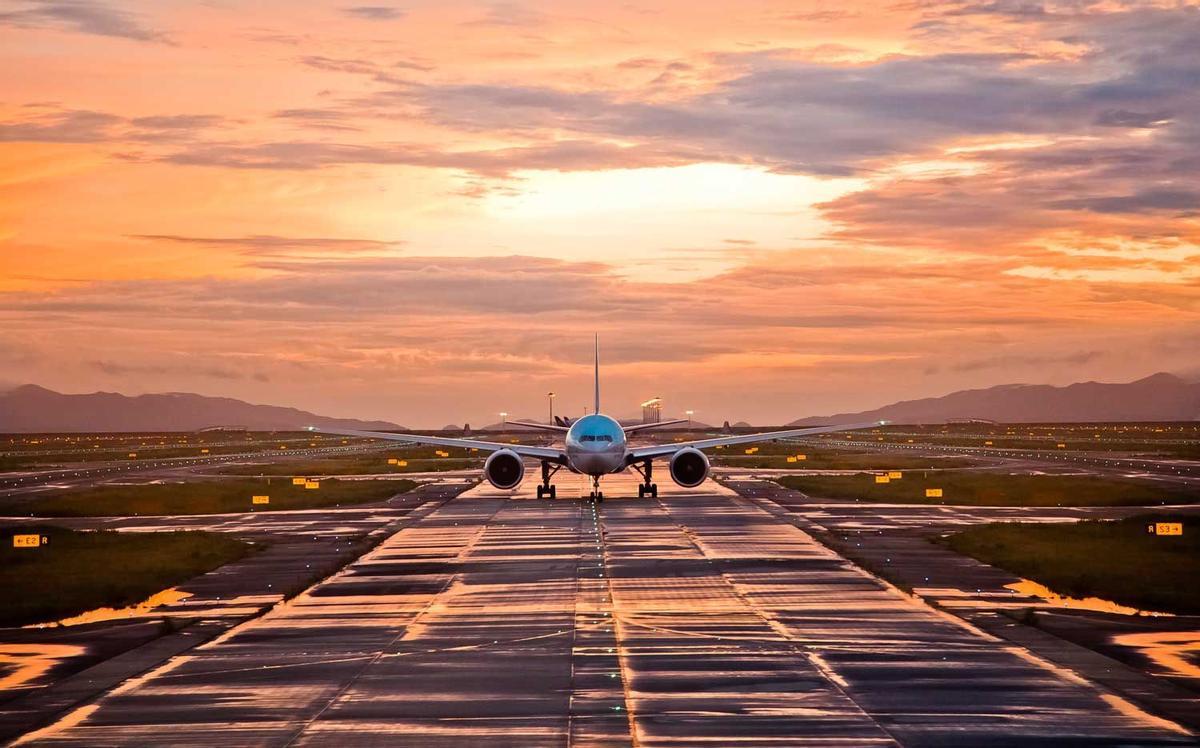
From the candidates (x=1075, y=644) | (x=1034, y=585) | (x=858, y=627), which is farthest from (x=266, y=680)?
(x=1034, y=585)

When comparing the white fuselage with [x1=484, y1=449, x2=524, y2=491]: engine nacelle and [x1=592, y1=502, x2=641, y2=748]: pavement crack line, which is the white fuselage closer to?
[x1=484, y1=449, x2=524, y2=491]: engine nacelle

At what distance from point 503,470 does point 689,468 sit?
31.2 feet

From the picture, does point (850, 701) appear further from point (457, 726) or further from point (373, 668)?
point (373, 668)

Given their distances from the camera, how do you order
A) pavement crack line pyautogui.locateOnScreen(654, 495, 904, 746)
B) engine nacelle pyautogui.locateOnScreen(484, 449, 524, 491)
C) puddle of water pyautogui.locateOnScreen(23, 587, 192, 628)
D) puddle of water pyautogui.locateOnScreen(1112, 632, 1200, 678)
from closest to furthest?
pavement crack line pyautogui.locateOnScreen(654, 495, 904, 746)
puddle of water pyautogui.locateOnScreen(1112, 632, 1200, 678)
puddle of water pyautogui.locateOnScreen(23, 587, 192, 628)
engine nacelle pyautogui.locateOnScreen(484, 449, 524, 491)

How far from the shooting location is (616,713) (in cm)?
2434

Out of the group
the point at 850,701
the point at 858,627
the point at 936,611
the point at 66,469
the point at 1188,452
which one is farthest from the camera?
the point at 1188,452

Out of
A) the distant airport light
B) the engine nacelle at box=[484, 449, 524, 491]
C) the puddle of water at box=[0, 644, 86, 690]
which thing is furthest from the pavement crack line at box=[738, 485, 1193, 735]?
the engine nacelle at box=[484, 449, 524, 491]

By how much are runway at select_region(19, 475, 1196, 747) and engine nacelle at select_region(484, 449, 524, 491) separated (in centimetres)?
2625

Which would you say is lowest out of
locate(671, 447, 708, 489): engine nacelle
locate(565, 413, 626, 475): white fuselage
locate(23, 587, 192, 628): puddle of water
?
locate(23, 587, 192, 628): puddle of water

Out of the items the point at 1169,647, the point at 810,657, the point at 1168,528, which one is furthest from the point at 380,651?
the point at 1168,528

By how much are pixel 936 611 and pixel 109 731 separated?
20658 millimetres

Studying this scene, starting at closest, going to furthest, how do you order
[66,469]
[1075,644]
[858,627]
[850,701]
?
1. [850,701]
2. [1075,644]
3. [858,627]
4. [66,469]

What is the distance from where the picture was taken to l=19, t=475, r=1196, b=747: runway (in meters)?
23.1

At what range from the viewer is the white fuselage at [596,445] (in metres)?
70.7
